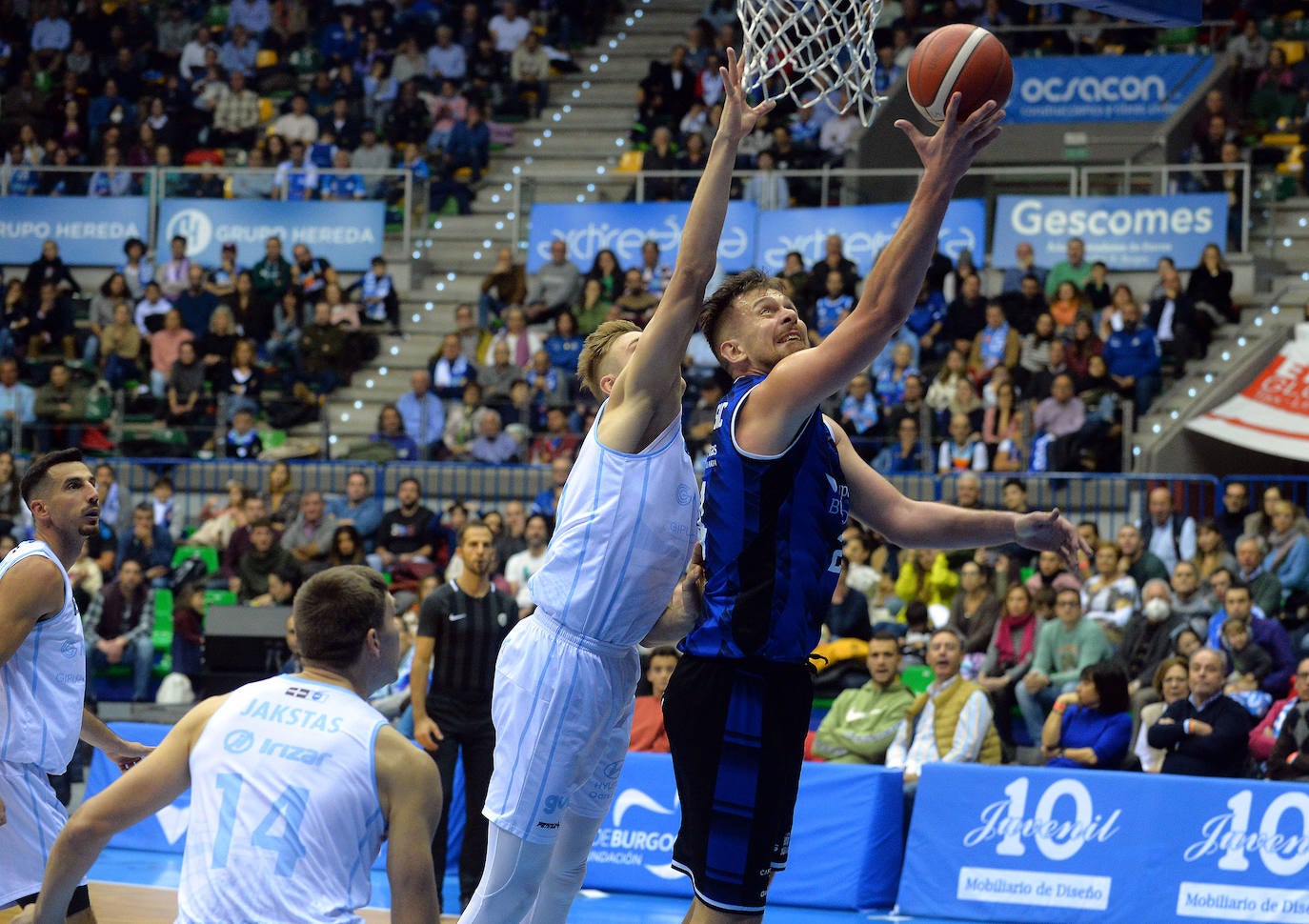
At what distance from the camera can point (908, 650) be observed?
12.9 meters

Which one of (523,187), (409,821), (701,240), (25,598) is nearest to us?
(409,821)

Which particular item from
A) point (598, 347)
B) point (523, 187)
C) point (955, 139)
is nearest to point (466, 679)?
point (598, 347)

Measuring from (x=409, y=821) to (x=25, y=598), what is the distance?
2.77m

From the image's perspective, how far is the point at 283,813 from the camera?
3648mm

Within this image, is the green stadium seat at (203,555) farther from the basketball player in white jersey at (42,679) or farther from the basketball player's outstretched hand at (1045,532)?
the basketball player's outstretched hand at (1045,532)

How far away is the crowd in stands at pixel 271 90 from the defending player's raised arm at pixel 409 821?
694 inches

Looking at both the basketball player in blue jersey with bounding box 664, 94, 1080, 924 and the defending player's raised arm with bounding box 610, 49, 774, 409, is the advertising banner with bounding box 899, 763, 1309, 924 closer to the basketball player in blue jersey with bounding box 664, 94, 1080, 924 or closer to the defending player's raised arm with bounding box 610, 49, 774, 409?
the basketball player in blue jersey with bounding box 664, 94, 1080, 924

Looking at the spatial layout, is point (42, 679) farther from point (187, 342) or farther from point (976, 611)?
point (187, 342)

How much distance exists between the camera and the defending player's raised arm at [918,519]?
4977 millimetres

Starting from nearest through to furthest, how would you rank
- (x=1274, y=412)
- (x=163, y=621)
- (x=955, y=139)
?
1. (x=955, y=139)
2. (x=163, y=621)
3. (x=1274, y=412)

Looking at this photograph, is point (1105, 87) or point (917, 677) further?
point (1105, 87)

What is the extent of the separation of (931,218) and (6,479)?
14.2 m

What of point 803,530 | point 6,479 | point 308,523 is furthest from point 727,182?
point 6,479

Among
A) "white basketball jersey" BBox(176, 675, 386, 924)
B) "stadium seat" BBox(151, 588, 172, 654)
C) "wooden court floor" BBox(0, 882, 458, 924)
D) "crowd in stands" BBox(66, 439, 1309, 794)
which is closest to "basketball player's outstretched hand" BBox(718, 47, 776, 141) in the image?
"white basketball jersey" BBox(176, 675, 386, 924)
